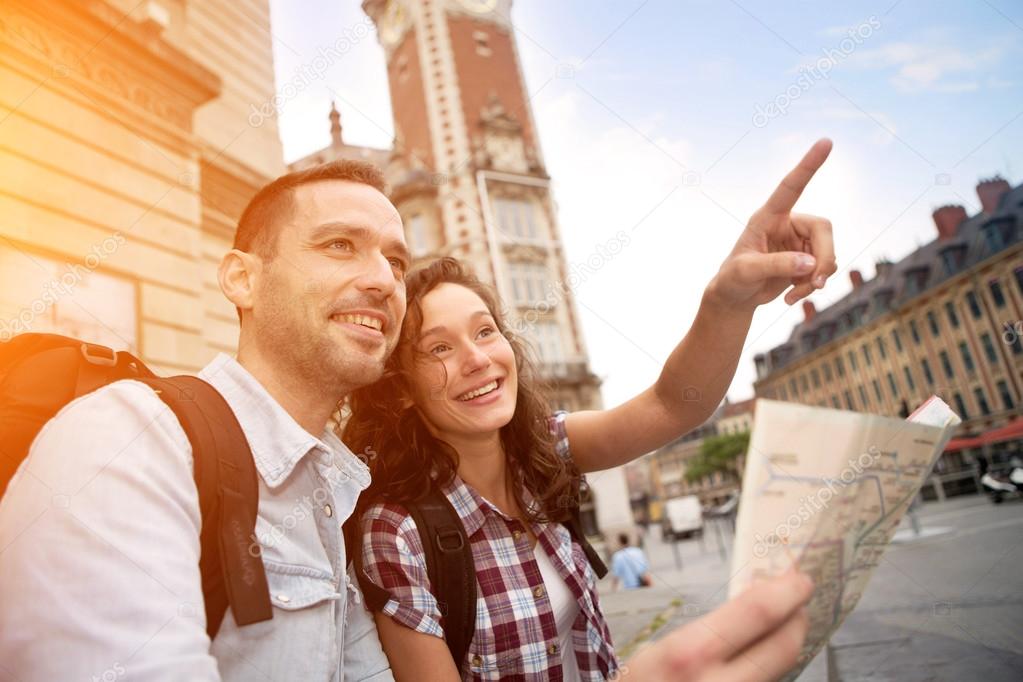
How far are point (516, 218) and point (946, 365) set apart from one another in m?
14.5

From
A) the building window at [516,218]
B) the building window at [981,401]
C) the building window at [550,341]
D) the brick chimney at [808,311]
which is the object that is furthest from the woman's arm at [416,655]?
the brick chimney at [808,311]

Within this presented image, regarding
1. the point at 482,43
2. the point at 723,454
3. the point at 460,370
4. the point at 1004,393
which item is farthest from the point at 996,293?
the point at 723,454

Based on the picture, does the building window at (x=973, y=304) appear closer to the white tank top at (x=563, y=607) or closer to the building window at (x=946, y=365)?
the building window at (x=946, y=365)

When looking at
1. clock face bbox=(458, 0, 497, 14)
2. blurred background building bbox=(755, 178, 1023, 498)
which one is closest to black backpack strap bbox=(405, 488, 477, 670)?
blurred background building bbox=(755, 178, 1023, 498)

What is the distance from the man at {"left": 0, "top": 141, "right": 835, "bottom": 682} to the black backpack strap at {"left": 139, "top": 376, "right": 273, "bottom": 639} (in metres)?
0.03

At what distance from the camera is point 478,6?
2538 centimetres

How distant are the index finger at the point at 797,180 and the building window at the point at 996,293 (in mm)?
13506

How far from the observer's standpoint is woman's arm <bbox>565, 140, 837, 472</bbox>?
1255 millimetres

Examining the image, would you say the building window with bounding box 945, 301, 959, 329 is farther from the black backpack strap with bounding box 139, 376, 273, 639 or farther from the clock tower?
the black backpack strap with bounding box 139, 376, 273, 639

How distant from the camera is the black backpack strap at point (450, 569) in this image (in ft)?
4.64

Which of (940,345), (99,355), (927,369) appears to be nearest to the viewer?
(99,355)

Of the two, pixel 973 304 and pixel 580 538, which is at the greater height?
pixel 973 304

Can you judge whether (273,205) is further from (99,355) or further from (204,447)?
(204,447)

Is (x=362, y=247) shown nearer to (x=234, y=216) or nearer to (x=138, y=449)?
(x=138, y=449)
